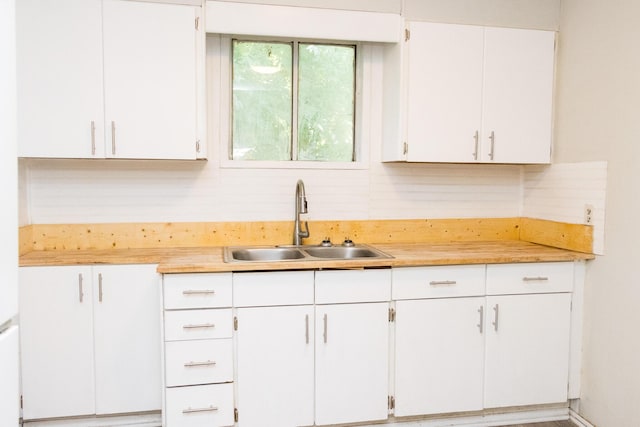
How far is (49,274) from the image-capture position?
7.51 ft

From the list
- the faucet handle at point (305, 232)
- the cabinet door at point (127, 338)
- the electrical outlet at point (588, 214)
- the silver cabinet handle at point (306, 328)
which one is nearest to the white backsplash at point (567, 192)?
the electrical outlet at point (588, 214)

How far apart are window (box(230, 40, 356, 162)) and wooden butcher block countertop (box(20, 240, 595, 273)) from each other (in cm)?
70

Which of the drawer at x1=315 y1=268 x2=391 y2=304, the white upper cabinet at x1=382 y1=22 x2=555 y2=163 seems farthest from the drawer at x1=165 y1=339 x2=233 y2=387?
the white upper cabinet at x1=382 y1=22 x2=555 y2=163

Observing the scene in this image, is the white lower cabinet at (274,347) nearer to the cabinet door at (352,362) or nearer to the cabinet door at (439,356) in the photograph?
the cabinet door at (352,362)

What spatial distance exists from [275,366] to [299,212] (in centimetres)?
88

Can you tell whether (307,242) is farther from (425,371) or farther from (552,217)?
(552,217)

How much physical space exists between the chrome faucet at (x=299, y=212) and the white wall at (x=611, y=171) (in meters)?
1.55

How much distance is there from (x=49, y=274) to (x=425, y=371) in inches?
76.1

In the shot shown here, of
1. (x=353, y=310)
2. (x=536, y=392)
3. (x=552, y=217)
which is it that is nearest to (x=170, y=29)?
(x=353, y=310)

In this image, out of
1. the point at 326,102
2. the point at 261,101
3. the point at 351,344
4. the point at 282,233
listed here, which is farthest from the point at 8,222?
the point at 326,102

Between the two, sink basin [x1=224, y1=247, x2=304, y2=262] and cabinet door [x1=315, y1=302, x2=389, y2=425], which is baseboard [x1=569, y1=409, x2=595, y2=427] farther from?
sink basin [x1=224, y1=247, x2=304, y2=262]

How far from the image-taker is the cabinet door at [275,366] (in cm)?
223

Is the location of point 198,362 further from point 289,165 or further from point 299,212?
point 289,165

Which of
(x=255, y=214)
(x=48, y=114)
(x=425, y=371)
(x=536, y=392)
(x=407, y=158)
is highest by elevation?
(x=48, y=114)
